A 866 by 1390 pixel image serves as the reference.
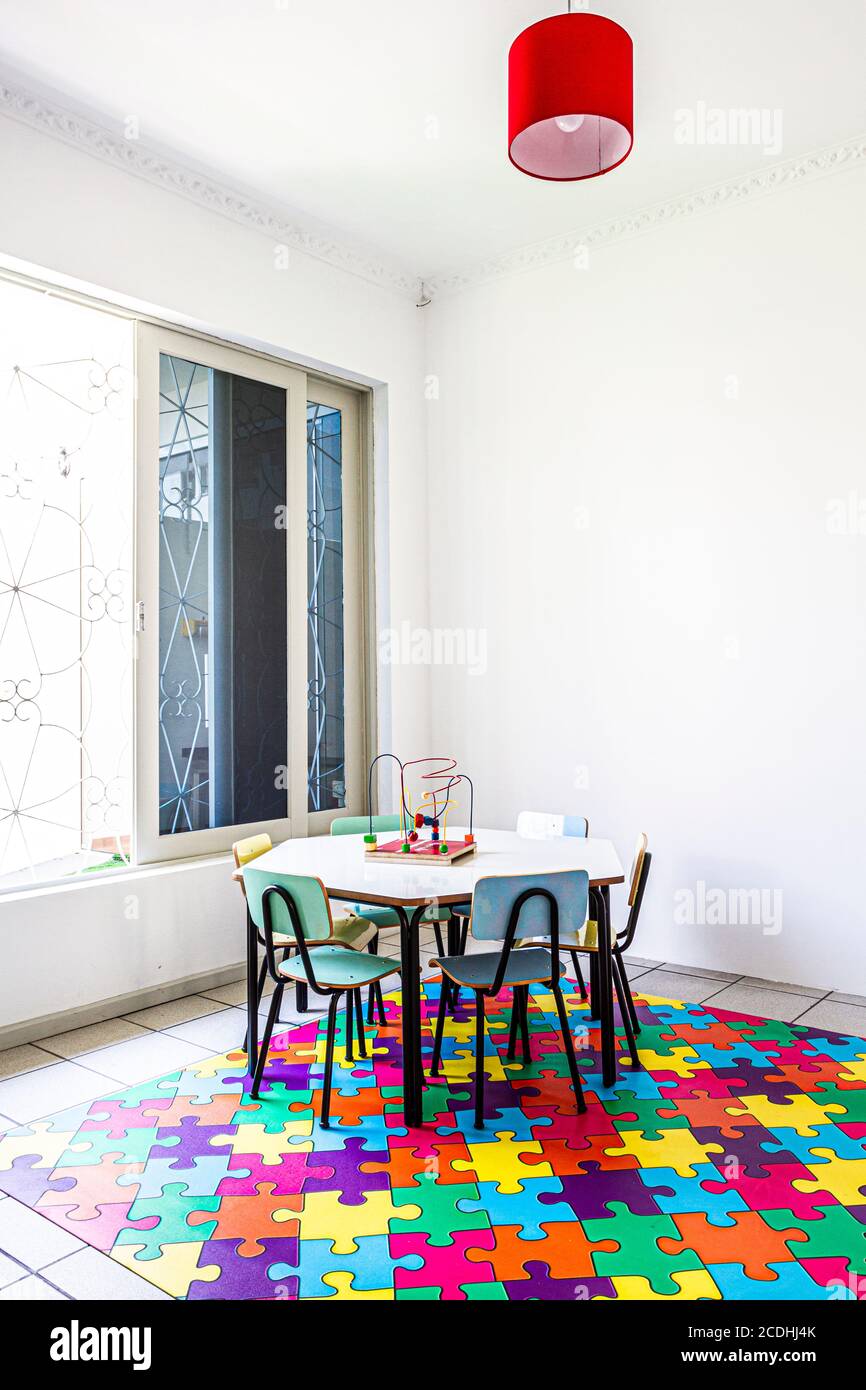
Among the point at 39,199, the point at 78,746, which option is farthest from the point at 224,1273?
the point at 39,199

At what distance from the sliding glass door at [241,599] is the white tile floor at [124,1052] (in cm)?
79

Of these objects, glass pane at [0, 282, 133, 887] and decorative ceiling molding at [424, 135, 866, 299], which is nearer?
glass pane at [0, 282, 133, 887]

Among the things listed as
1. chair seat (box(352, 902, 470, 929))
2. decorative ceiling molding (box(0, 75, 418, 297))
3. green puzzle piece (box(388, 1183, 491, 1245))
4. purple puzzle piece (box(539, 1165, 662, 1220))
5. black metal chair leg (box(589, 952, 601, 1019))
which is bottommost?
green puzzle piece (box(388, 1183, 491, 1245))

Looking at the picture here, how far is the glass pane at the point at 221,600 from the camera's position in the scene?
4.45 m

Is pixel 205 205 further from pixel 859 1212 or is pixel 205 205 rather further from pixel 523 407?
pixel 859 1212

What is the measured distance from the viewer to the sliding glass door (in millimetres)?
4355

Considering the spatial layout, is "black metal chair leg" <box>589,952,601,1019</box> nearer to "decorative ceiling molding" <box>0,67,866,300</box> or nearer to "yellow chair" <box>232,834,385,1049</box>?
"yellow chair" <box>232,834,385,1049</box>

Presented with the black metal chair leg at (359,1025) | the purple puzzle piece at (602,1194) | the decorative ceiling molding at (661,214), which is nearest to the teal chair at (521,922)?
the purple puzzle piece at (602,1194)

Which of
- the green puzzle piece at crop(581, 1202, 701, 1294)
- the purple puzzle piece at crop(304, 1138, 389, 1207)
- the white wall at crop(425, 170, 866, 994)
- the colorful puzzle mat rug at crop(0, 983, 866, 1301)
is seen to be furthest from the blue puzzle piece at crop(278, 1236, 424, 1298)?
the white wall at crop(425, 170, 866, 994)

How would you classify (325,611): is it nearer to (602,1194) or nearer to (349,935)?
(349,935)

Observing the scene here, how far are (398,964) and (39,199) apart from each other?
3.22m

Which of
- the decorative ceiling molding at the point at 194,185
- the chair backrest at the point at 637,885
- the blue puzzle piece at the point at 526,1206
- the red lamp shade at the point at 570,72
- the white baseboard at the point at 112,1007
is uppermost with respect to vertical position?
the decorative ceiling molding at the point at 194,185

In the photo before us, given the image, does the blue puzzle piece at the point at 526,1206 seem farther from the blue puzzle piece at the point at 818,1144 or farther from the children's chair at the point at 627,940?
the children's chair at the point at 627,940

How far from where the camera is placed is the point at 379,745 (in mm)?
5418
